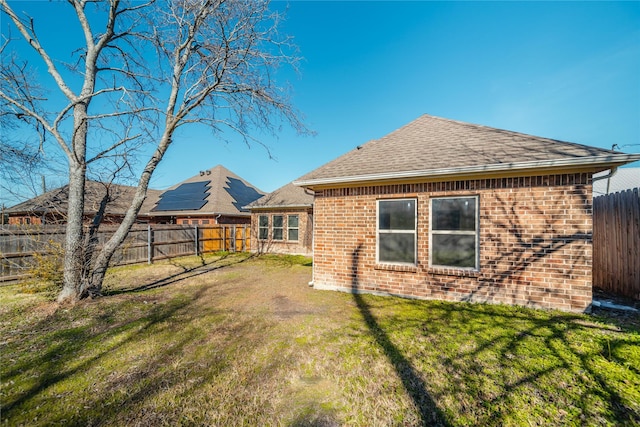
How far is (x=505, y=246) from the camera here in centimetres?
545

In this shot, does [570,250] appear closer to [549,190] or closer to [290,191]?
[549,190]

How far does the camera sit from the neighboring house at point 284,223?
51.2 feet

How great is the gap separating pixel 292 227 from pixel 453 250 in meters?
11.3

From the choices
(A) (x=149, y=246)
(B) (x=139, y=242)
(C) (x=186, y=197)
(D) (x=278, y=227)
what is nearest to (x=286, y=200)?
(D) (x=278, y=227)

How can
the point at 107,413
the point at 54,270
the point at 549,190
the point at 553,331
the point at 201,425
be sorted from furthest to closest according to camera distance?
the point at 54,270 < the point at 549,190 < the point at 553,331 < the point at 107,413 < the point at 201,425

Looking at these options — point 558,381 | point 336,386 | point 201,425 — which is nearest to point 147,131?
point 201,425

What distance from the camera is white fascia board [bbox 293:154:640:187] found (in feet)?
14.9

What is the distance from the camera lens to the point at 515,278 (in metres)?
5.38

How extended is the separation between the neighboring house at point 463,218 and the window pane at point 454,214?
0.02m

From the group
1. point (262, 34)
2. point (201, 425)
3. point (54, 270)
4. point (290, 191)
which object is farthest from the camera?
point (290, 191)

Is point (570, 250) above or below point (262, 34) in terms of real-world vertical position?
below

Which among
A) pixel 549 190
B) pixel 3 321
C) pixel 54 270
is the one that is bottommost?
pixel 3 321

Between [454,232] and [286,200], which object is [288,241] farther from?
[454,232]

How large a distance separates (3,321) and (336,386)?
21.7 feet
